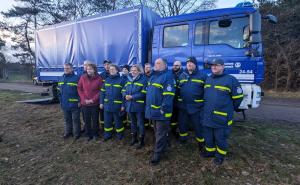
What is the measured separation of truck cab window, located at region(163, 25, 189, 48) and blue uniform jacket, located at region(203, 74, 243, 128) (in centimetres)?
254

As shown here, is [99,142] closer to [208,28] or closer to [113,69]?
[113,69]

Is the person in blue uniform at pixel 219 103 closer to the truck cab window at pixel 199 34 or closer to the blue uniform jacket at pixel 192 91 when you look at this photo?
the blue uniform jacket at pixel 192 91

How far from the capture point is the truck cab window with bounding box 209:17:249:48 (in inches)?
261

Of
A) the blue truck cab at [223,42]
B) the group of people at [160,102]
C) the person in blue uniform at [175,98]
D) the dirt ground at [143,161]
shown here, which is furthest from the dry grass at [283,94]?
the group of people at [160,102]

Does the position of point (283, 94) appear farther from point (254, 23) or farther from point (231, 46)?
point (254, 23)

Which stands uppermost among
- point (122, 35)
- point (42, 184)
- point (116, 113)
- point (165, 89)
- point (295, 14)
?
point (295, 14)

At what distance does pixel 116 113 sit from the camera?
6.44 m

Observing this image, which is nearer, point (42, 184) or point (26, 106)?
point (42, 184)

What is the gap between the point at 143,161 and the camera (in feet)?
18.0

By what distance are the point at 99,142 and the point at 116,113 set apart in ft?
2.71

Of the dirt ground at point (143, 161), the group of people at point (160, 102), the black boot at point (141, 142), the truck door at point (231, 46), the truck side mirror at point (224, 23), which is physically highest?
the truck side mirror at point (224, 23)

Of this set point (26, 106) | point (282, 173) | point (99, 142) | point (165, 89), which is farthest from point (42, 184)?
point (26, 106)

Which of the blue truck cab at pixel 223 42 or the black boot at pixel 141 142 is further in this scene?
the blue truck cab at pixel 223 42

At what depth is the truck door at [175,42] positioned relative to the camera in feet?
23.9
